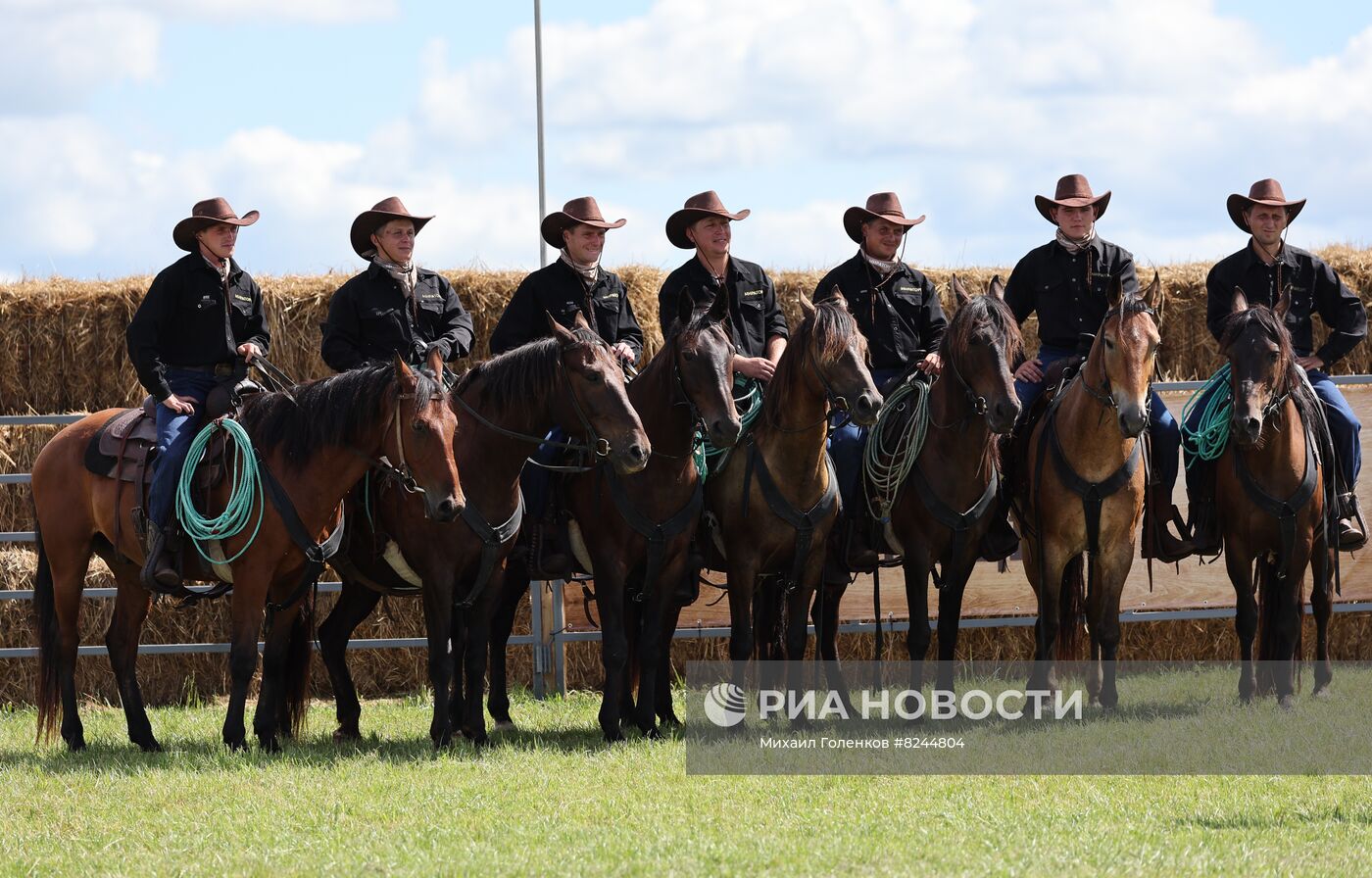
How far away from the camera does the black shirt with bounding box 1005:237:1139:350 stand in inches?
373

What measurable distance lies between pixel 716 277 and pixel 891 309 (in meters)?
1.07

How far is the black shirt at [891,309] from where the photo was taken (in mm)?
9312

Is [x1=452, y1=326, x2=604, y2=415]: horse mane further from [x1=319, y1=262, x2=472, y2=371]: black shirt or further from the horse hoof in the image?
the horse hoof

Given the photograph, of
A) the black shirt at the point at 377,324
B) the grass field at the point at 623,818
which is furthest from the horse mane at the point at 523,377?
the grass field at the point at 623,818

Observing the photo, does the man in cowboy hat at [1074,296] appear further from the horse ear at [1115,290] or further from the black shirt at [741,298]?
the black shirt at [741,298]

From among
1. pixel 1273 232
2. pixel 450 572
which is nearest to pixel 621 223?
pixel 450 572

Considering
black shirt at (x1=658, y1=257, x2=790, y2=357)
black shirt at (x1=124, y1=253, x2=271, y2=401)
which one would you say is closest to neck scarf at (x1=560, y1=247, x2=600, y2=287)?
black shirt at (x1=658, y1=257, x2=790, y2=357)

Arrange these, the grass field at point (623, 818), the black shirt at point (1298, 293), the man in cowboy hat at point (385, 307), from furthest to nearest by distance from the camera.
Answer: the black shirt at point (1298, 293) < the man in cowboy hat at point (385, 307) < the grass field at point (623, 818)

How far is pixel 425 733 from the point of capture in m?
8.80

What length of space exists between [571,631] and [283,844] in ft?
16.7

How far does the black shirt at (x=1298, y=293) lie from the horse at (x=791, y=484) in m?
2.85

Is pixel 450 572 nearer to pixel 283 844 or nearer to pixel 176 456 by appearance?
pixel 176 456

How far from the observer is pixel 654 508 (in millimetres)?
8023

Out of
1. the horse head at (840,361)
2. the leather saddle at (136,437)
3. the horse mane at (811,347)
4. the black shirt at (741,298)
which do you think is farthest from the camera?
the black shirt at (741,298)
